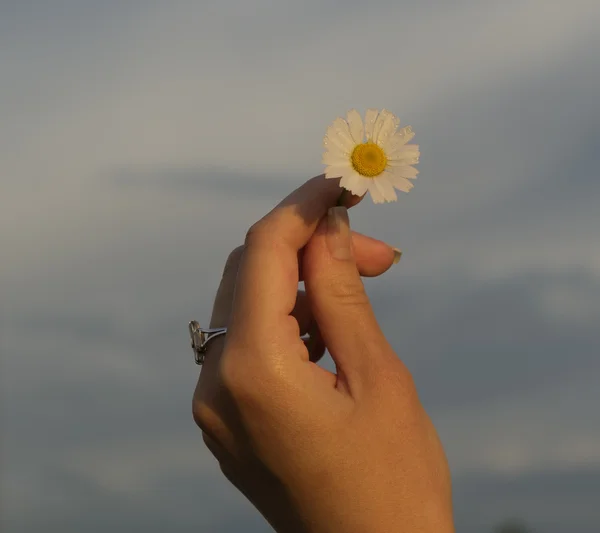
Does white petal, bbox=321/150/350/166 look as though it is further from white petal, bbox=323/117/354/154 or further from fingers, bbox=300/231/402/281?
fingers, bbox=300/231/402/281

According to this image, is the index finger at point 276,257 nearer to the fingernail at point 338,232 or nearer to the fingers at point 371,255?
the fingernail at point 338,232

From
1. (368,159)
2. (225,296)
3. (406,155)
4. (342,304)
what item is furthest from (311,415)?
(406,155)

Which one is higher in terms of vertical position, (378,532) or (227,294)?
(227,294)

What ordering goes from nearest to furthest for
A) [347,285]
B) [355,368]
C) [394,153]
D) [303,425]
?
[303,425], [355,368], [347,285], [394,153]

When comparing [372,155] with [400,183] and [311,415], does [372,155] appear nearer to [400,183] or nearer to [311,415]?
[400,183]

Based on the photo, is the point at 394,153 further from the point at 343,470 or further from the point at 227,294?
the point at 343,470

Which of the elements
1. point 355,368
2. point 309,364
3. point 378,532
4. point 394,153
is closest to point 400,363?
point 355,368
